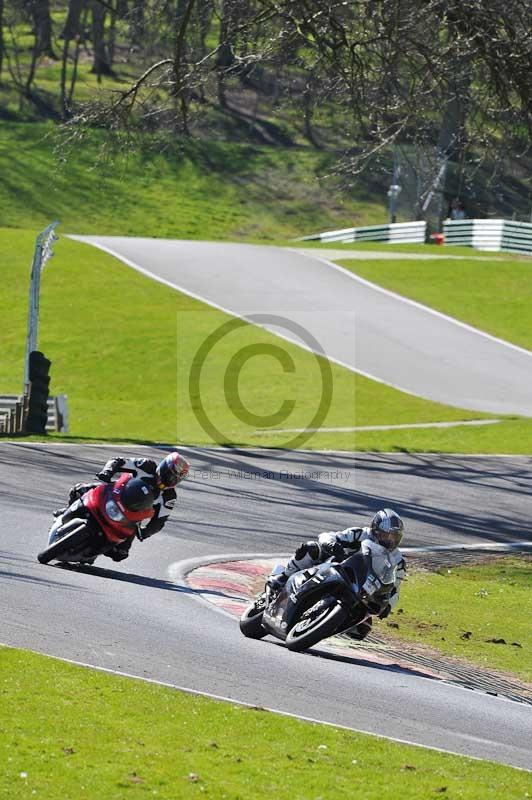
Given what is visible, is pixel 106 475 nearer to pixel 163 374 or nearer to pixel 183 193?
pixel 163 374

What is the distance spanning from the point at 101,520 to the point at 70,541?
0.42m

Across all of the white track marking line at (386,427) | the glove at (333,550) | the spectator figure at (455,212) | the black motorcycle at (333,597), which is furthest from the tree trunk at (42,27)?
the black motorcycle at (333,597)

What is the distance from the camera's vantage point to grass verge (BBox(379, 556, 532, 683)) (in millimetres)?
13383

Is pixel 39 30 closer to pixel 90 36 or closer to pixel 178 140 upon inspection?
pixel 90 36

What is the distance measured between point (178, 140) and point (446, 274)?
2875 centimetres

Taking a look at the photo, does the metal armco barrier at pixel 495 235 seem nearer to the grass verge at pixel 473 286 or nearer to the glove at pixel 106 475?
the grass verge at pixel 473 286

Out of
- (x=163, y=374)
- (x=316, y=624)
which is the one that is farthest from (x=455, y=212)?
(x=316, y=624)

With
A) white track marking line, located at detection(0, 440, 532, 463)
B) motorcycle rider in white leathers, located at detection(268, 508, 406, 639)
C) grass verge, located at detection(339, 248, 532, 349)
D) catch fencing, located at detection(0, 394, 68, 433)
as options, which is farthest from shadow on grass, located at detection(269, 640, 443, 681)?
grass verge, located at detection(339, 248, 532, 349)

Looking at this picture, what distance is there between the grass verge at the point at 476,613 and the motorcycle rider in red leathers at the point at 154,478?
112 inches

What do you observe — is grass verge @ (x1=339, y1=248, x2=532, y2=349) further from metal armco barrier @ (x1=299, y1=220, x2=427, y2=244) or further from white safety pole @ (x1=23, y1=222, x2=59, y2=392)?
white safety pole @ (x1=23, y1=222, x2=59, y2=392)

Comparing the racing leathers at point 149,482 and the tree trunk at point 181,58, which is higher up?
the tree trunk at point 181,58

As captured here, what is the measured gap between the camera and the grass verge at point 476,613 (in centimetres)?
1338

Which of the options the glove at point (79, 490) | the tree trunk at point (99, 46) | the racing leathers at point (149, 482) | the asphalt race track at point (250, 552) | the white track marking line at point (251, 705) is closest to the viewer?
the white track marking line at point (251, 705)

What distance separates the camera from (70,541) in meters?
13.9
